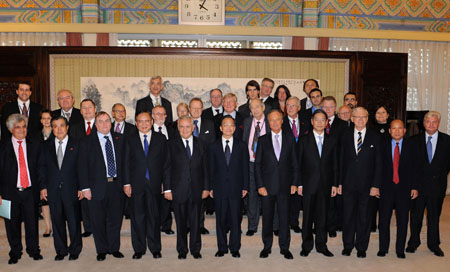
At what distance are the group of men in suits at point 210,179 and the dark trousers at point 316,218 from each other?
0.04 feet

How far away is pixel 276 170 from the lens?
4230mm

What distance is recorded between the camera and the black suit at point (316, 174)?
4.24 meters

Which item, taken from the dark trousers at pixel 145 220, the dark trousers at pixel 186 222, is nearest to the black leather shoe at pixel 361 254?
the dark trousers at pixel 186 222

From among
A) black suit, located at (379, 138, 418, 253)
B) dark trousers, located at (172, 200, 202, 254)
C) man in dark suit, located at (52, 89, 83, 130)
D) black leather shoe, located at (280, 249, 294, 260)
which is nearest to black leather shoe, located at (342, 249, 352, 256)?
black suit, located at (379, 138, 418, 253)

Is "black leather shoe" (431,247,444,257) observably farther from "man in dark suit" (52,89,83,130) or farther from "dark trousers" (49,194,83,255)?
"man in dark suit" (52,89,83,130)

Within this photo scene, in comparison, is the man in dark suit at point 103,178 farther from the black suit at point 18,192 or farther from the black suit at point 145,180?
the black suit at point 18,192

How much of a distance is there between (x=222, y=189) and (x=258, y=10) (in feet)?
16.6

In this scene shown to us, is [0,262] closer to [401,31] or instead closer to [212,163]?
[212,163]

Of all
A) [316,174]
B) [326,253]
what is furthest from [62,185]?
[326,253]

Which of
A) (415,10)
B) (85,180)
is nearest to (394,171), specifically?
(85,180)

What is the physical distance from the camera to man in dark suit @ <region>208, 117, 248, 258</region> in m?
4.22

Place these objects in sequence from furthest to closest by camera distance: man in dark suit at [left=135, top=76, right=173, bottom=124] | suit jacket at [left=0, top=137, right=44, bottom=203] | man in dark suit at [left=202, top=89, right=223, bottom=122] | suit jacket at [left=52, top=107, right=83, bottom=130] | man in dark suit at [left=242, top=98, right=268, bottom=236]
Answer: man in dark suit at [left=135, top=76, right=173, bottom=124]
man in dark suit at [left=202, top=89, right=223, bottom=122]
suit jacket at [left=52, top=107, right=83, bottom=130]
man in dark suit at [left=242, top=98, right=268, bottom=236]
suit jacket at [left=0, top=137, right=44, bottom=203]

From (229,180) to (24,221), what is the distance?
212 centimetres

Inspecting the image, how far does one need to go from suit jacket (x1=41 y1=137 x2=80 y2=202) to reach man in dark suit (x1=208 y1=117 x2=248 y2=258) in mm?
1369
